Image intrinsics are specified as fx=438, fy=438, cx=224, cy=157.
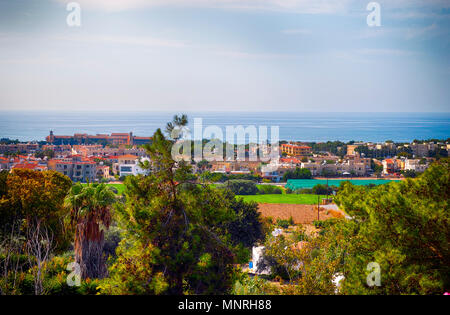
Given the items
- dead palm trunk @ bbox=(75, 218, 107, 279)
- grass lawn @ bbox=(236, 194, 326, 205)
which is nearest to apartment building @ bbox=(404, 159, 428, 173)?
grass lawn @ bbox=(236, 194, 326, 205)

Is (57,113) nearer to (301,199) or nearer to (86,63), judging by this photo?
(86,63)

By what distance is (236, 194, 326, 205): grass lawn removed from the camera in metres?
28.0

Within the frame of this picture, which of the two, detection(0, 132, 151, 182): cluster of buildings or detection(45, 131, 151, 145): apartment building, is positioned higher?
detection(45, 131, 151, 145): apartment building

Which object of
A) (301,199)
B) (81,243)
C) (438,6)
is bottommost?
(301,199)

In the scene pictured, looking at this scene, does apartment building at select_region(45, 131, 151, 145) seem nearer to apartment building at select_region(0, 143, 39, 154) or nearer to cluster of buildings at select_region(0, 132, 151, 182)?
cluster of buildings at select_region(0, 132, 151, 182)

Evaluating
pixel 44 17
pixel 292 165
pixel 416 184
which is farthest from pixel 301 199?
pixel 416 184

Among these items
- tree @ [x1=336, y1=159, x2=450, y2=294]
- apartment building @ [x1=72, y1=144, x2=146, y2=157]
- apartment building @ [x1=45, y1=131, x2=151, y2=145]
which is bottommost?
tree @ [x1=336, y1=159, x2=450, y2=294]

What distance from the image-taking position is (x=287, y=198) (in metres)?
30.1

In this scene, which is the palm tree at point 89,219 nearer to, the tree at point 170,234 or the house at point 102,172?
the tree at point 170,234

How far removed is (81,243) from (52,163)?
35303 millimetres

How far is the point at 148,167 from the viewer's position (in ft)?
15.5

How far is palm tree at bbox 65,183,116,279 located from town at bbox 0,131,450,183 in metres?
23.9

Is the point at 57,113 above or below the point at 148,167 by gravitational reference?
above

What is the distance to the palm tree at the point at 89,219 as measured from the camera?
634 cm
